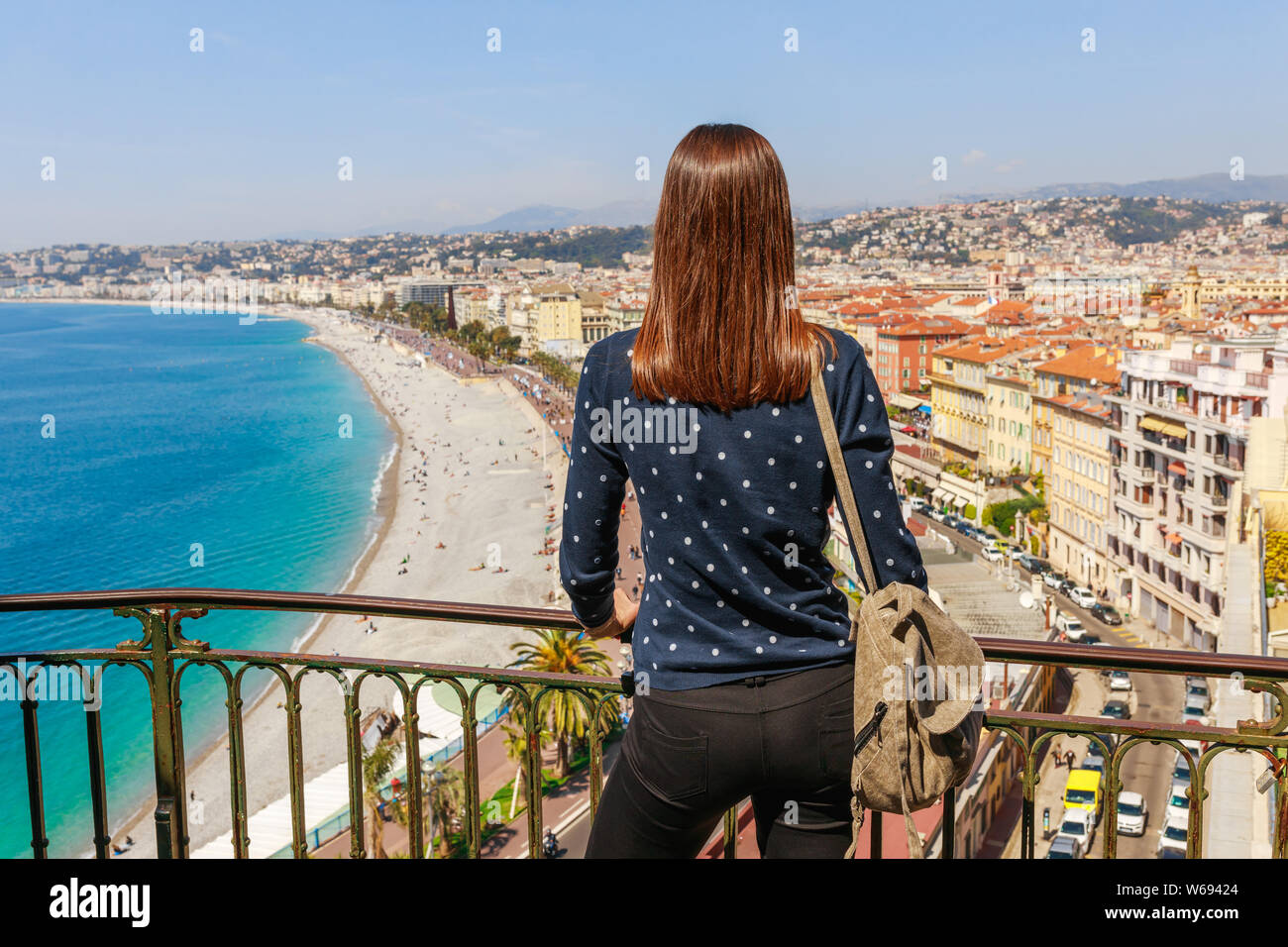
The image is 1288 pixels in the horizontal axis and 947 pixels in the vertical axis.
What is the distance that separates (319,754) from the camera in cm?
2003

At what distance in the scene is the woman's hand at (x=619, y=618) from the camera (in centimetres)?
193

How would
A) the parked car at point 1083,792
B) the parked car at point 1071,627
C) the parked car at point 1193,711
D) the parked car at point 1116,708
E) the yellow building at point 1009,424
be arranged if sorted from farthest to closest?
the yellow building at point 1009,424 < the parked car at point 1071,627 < the parked car at point 1116,708 < the parked car at point 1193,711 < the parked car at point 1083,792

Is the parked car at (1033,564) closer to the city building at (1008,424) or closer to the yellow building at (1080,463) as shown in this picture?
the yellow building at (1080,463)

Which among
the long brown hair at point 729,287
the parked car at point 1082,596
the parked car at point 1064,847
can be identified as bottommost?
the parked car at point 1082,596

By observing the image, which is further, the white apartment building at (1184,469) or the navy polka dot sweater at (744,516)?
the white apartment building at (1184,469)

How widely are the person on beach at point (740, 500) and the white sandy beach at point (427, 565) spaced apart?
590cm

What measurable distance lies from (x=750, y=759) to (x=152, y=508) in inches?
1958

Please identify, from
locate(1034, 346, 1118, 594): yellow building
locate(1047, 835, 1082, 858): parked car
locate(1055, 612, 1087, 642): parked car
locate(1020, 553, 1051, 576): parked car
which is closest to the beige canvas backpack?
locate(1047, 835, 1082, 858): parked car

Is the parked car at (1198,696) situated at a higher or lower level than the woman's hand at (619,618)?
lower

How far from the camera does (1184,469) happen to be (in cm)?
3042

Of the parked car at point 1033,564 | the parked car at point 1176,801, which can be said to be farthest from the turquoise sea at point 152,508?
the parked car at point 1033,564

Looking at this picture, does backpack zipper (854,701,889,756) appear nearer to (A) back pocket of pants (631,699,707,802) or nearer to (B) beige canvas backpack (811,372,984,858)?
(B) beige canvas backpack (811,372,984,858)

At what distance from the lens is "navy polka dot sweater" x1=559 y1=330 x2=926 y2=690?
1596mm
